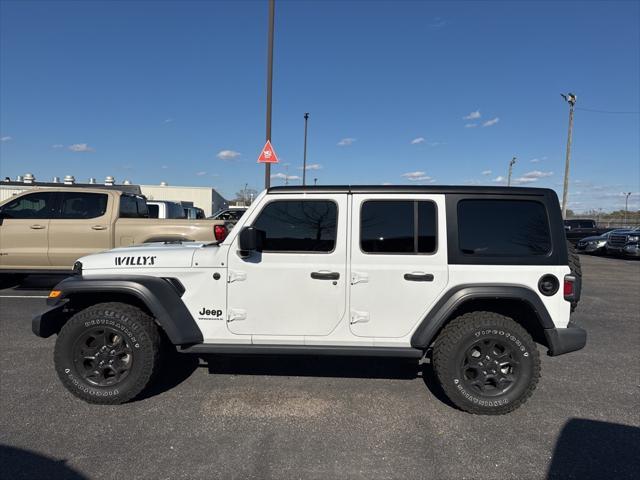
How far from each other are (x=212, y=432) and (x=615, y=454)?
2.91 m

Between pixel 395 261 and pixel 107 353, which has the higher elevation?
pixel 395 261

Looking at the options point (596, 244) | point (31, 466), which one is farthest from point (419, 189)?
point (596, 244)

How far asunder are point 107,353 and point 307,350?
1.69m

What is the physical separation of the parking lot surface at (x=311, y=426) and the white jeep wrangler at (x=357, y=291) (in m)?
0.31

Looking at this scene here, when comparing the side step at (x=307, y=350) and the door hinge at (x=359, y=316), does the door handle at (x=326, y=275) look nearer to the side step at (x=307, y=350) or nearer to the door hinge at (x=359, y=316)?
the door hinge at (x=359, y=316)

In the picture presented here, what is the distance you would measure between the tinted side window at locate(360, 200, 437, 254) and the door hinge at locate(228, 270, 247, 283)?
3.38 feet

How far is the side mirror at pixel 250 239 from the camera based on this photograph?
3133mm

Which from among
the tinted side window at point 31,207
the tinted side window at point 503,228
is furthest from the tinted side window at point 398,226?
the tinted side window at point 31,207

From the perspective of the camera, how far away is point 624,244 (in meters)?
17.2

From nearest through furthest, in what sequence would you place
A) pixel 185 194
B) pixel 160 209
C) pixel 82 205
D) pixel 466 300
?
1. pixel 466 300
2. pixel 82 205
3. pixel 160 209
4. pixel 185 194

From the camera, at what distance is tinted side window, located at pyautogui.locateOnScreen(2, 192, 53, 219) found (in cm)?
729

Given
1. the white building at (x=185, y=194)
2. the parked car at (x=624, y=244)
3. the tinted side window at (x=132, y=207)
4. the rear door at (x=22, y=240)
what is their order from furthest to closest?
1. the white building at (x=185, y=194)
2. the parked car at (x=624, y=244)
3. the tinted side window at (x=132, y=207)
4. the rear door at (x=22, y=240)

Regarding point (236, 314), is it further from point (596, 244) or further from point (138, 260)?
point (596, 244)

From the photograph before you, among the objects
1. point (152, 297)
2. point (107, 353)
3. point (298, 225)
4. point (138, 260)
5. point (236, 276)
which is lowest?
point (107, 353)
